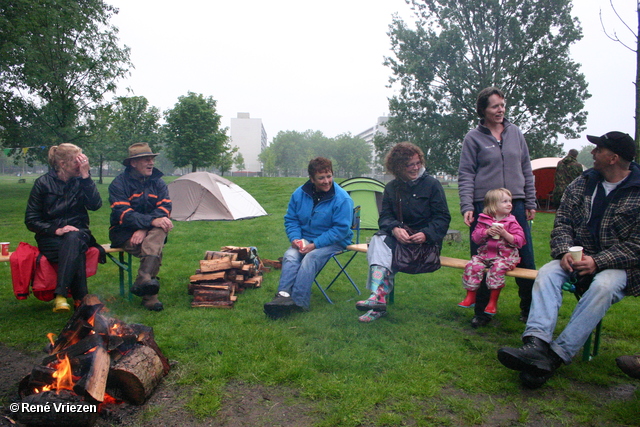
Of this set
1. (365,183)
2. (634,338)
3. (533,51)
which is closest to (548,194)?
(365,183)

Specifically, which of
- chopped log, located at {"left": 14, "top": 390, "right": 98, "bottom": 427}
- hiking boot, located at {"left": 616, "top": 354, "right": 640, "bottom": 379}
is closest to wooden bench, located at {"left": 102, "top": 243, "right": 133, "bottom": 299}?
chopped log, located at {"left": 14, "top": 390, "right": 98, "bottom": 427}

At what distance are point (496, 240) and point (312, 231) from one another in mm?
1778

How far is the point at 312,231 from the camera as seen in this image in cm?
441

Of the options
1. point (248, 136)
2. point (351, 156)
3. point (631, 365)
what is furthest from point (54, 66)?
point (248, 136)

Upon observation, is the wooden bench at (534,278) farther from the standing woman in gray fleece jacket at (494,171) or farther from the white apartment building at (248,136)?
the white apartment building at (248,136)

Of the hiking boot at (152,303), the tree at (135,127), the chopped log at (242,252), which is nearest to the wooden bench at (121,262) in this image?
the hiking boot at (152,303)

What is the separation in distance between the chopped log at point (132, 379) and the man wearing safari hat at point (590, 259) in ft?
6.79

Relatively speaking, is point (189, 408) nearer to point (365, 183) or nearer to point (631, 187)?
→ point (631, 187)

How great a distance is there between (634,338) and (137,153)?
4.80 metres

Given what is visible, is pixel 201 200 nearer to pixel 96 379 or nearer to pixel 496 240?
pixel 496 240

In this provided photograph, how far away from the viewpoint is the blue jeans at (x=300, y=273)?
399 cm

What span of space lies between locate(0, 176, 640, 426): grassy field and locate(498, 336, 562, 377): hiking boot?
0.50 feet

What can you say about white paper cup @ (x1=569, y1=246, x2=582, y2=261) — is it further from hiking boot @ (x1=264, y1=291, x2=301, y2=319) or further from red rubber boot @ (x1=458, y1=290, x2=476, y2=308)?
hiking boot @ (x1=264, y1=291, x2=301, y2=319)

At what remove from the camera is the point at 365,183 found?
10242 mm
